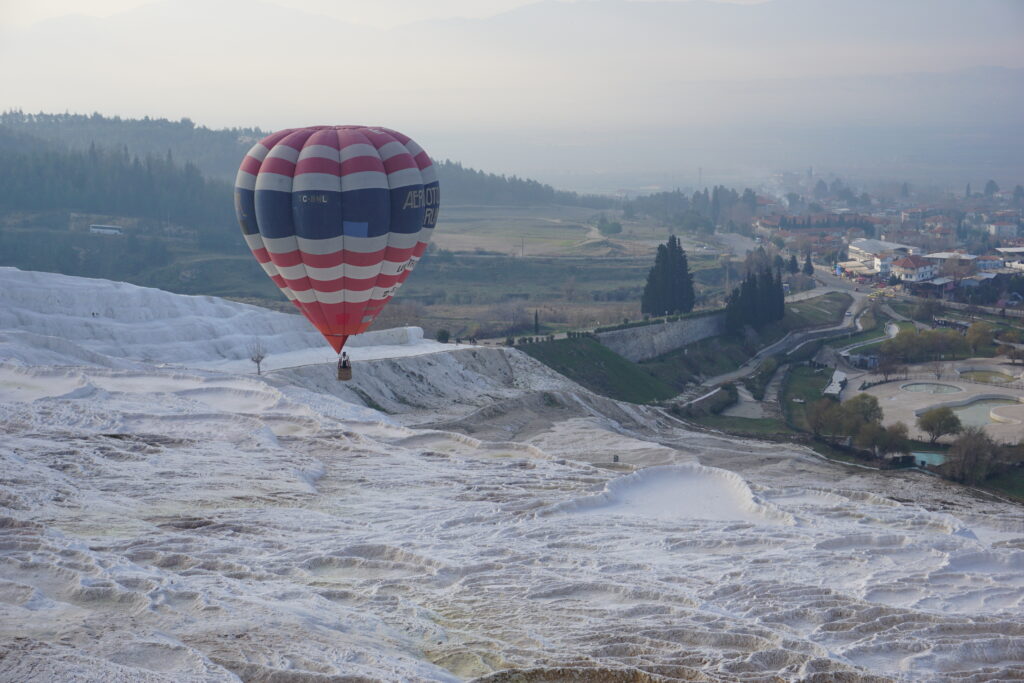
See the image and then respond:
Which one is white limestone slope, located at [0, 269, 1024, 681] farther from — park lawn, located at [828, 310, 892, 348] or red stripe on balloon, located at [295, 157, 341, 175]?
park lawn, located at [828, 310, 892, 348]

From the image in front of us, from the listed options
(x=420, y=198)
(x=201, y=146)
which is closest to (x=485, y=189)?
(x=201, y=146)

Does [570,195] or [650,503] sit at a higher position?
[570,195]

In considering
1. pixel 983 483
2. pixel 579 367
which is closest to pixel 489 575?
pixel 983 483

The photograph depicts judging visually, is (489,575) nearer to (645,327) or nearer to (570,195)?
(645,327)

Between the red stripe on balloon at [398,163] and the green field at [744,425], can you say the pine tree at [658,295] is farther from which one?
the red stripe on balloon at [398,163]

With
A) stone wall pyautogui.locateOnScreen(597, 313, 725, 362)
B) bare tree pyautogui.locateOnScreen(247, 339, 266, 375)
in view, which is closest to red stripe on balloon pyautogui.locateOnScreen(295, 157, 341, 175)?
bare tree pyautogui.locateOnScreen(247, 339, 266, 375)

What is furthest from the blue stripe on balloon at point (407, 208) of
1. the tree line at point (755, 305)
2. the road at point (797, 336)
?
the tree line at point (755, 305)

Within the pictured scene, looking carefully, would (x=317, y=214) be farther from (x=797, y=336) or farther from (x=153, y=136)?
(x=153, y=136)
